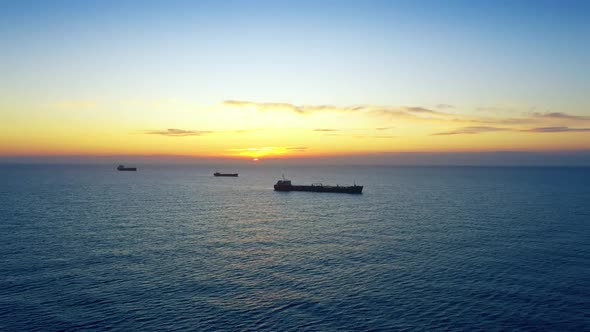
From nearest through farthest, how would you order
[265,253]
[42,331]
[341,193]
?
[42,331], [265,253], [341,193]

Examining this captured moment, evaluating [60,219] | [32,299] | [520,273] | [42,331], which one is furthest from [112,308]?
[60,219]

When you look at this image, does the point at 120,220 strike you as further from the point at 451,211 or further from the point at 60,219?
the point at 451,211

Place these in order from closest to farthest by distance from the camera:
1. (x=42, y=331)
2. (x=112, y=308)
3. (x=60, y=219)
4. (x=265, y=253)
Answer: (x=42, y=331)
(x=112, y=308)
(x=265, y=253)
(x=60, y=219)

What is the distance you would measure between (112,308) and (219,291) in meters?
12.3

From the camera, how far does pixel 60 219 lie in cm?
9950

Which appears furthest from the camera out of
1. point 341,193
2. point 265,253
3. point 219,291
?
point 341,193

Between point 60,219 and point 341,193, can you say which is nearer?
point 60,219

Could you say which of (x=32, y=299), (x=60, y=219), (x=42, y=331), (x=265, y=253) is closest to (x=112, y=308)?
(x=42, y=331)

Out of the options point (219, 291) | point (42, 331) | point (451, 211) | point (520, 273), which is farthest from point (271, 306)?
point (451, 211)

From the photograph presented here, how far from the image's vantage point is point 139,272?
56.5 m

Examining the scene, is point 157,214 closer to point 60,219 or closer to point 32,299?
point 60,219

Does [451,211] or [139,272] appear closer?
[139,272]

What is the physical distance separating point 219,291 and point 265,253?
20225 mm

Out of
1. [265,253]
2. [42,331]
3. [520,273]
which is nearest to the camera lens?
[42,331]
